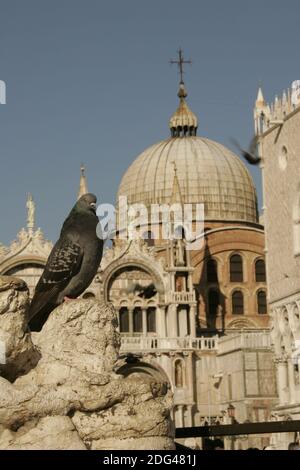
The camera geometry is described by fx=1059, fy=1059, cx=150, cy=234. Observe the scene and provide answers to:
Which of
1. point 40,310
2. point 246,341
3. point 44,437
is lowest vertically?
point 44,437

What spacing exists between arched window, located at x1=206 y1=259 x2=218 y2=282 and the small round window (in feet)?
37.0

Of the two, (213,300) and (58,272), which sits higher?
(213,300)

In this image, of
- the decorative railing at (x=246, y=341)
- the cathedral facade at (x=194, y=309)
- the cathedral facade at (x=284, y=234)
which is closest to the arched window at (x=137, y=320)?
the cathedral facade at (x=194, y=309)

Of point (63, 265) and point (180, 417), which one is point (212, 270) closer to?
point (180, 417)

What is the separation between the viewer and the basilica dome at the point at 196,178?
166ft

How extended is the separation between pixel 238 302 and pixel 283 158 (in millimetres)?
11934

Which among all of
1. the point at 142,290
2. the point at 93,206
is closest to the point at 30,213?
the point at 142,290

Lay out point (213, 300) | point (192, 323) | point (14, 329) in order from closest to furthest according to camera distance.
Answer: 1. point (14, 329)
2. point (192, 323)
3. point (213, 300)

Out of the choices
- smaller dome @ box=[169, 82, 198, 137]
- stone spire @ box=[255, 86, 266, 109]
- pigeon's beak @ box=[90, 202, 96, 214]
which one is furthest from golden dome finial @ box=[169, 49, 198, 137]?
pigeon's beak @ box=[90, 202, 96, 214]

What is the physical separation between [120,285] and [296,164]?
8.93 m

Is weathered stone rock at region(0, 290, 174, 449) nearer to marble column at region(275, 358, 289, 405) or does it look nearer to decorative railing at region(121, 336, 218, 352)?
marble column at region(275, 358, 289, 405)

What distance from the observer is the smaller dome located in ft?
178

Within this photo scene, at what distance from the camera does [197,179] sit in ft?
168
